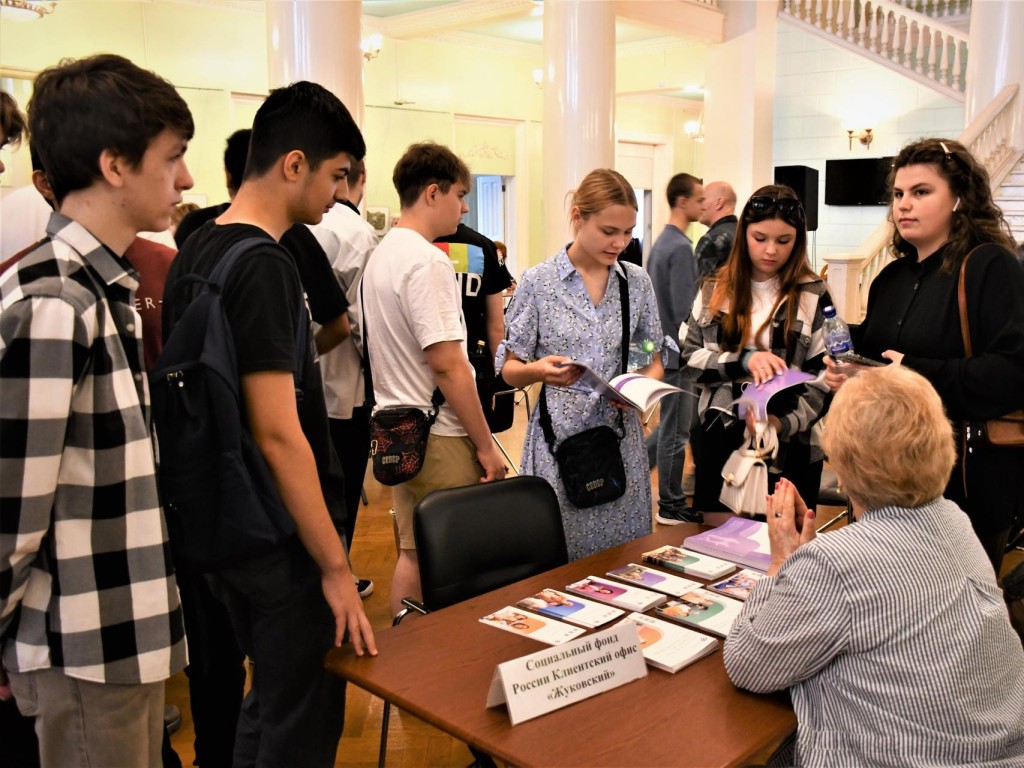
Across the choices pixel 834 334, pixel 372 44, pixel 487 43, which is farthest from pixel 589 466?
pixel 487 43

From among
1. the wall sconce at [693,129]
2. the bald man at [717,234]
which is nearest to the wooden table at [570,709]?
the bald man at [717,234]

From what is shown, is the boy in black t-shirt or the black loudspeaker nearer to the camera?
the boy in black t-shirt

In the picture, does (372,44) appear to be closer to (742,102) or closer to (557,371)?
(742,102)

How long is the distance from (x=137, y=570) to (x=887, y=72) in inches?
486

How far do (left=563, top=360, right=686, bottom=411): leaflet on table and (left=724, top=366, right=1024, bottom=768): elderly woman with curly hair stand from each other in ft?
2.46

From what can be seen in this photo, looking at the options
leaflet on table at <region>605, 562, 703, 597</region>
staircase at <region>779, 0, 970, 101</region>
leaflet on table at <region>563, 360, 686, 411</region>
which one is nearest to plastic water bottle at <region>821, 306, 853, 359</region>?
leaflet on table at <region>563, 360, 686, 411</region>

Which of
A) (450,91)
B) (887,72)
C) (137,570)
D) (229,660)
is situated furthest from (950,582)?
(887,72)

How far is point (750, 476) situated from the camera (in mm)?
2248

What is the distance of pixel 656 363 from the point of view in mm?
2674

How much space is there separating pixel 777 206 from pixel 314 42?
2.73m

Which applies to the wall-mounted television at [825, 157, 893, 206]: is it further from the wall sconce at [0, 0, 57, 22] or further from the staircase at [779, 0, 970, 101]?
the wall sconce at [0, 0, 57, 22]

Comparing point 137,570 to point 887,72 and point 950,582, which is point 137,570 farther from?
point 887,72

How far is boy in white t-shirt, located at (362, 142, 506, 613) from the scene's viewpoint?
8.31 ft

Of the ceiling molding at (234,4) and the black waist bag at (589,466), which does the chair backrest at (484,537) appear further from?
the ceiling molding at (234,4)
